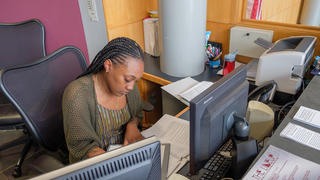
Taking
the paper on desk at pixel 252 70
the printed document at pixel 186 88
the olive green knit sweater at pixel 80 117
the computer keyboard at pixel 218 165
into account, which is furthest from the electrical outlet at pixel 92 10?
the computer keyboard at pixel 218 165

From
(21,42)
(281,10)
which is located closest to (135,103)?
(21,42)

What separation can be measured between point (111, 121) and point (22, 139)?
1.47m

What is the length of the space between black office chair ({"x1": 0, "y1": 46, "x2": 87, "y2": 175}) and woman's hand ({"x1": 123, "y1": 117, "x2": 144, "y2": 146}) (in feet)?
1.26

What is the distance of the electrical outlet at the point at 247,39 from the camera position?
1695 millimetres

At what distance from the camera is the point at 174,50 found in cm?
170

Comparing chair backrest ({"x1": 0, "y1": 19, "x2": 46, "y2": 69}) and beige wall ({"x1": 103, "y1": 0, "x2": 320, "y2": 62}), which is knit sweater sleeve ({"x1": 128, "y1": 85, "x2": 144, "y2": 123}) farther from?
chair backrest ({"x1": 0, "y1": 19, "x2": 46, "y2": 69})

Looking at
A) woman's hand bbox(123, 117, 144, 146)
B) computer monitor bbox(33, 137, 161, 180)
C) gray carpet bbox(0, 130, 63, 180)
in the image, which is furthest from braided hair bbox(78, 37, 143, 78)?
gray carpet bbox(0, 130, 63, 180)

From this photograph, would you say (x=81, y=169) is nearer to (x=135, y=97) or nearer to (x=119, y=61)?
(x=119, y=61)

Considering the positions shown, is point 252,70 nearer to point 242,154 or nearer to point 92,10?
point 242,154

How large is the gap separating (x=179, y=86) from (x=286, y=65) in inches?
24.1

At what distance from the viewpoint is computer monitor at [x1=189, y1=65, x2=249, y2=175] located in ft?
2.34

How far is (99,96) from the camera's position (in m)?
1.21

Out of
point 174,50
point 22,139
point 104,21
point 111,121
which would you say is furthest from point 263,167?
point 22,139

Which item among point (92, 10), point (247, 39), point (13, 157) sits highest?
point (92, 10)
